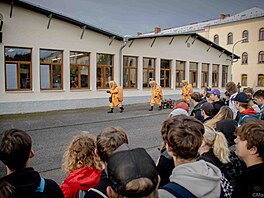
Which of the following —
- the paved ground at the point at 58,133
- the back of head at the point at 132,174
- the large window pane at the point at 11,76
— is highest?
the large window pane at the point at 11,76

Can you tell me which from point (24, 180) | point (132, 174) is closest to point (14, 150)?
point (24, 180)

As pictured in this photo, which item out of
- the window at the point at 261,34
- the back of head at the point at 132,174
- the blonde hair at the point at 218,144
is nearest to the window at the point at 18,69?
the blonde hair at the point at 218,144

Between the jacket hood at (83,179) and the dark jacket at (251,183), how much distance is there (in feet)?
4.23

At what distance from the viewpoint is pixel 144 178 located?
136cm

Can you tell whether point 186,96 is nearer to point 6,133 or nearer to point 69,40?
point 69,40

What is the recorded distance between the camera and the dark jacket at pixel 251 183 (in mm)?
2106

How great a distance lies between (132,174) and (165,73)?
22.7 m

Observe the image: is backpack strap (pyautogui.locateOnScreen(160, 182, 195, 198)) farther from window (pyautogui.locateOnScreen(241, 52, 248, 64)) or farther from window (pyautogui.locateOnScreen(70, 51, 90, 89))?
Result: window (pyautogui.locateOnScreen(241, 52, 248, 64))

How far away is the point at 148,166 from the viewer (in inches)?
55.4

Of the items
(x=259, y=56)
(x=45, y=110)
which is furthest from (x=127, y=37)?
(x=259, y=56)

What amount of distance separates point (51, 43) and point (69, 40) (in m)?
1.31

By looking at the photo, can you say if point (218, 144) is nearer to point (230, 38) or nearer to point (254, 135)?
point (254, 135)

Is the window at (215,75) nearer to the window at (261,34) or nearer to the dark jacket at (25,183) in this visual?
the window at (261,34)

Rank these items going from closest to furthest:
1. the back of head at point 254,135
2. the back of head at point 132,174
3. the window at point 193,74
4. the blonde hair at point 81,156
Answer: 1. the back of head at point 132,174
2. the back of head at point 254,135
3. the blonde hair at point 81,156
4. the window at point 193,74
